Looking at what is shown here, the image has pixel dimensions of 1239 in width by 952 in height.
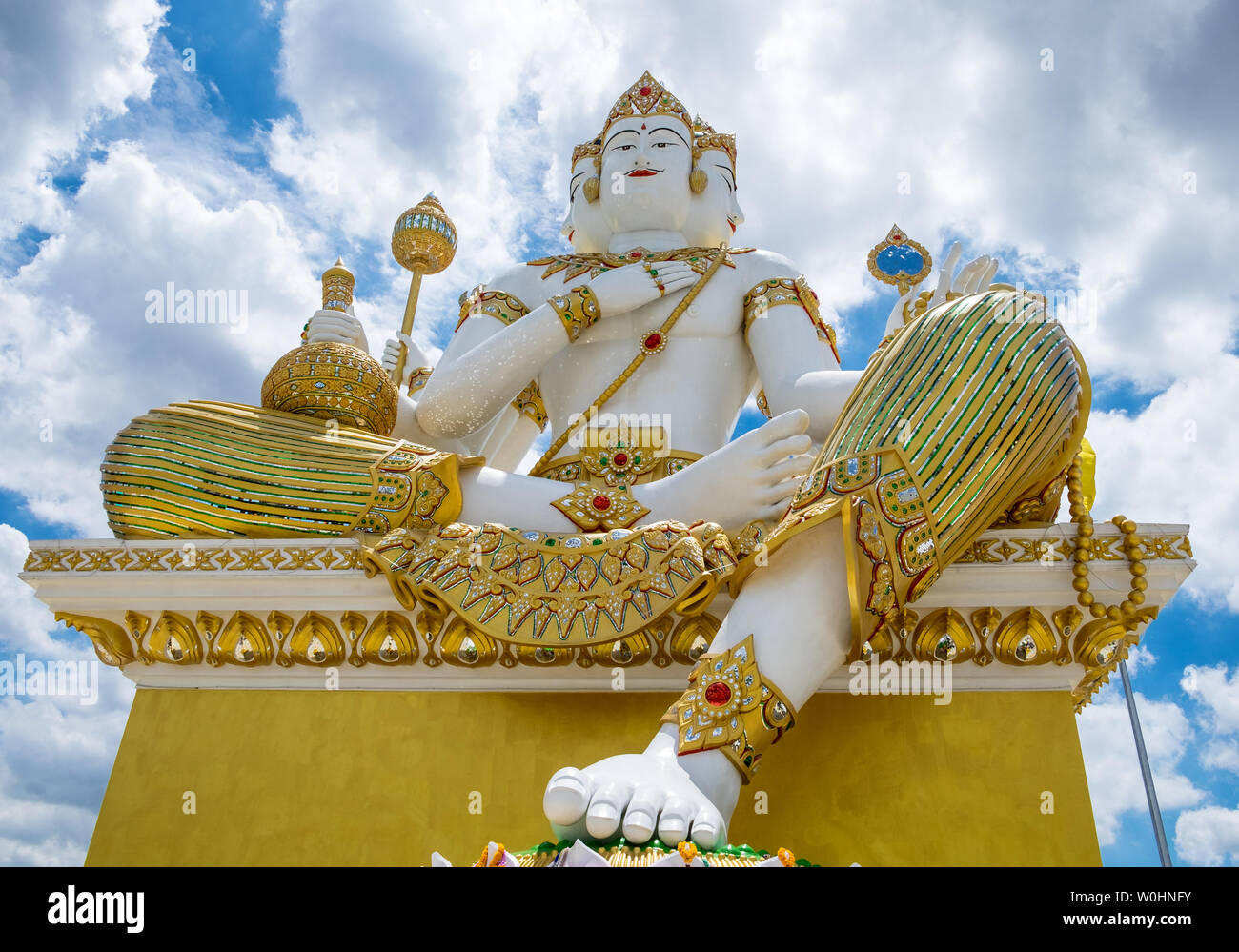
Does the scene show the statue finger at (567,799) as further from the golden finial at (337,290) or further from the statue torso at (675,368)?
the golden finial at (337,290)

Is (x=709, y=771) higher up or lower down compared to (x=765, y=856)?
higher up

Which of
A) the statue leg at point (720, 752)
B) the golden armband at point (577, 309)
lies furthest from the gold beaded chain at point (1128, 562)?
the golden armband at point (577, 309)

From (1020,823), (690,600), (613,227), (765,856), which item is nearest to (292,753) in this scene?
(690,600)

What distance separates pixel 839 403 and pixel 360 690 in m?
1.78

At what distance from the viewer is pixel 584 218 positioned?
4.50 m

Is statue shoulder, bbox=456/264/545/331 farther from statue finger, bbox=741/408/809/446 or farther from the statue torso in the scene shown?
statue finger, bbox=741/408/809/446

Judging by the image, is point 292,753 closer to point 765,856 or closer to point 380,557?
point 380,557

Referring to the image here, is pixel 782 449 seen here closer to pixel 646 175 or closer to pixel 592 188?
pixel 646 175

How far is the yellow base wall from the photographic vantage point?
267 centimetres

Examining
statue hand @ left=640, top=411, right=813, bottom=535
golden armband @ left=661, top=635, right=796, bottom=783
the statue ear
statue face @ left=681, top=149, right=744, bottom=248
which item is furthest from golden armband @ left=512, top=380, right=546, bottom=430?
golden armband @ left=661, top=635, right=796, bottom=783

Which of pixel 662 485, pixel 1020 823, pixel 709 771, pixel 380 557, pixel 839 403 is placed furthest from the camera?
pixel 839 403

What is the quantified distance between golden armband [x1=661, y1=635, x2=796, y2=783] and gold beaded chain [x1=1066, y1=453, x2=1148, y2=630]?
90 centimetres

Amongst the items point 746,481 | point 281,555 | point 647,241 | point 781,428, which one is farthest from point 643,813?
point 647,241
